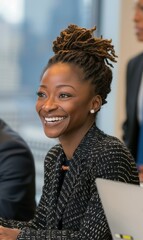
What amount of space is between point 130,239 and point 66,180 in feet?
1.09

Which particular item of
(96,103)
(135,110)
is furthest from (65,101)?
(135,110)

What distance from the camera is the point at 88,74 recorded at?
154cm

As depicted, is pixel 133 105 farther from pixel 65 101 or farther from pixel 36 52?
pixel 65 101

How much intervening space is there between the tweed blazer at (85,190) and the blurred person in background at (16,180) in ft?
1.41

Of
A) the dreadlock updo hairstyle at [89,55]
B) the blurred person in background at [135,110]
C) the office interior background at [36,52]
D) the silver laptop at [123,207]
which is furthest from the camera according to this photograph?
the office interior background at [36,52]

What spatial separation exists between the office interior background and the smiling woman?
2.35 meters

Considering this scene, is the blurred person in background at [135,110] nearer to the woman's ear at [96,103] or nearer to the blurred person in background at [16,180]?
the blurred person in background at [16,180]

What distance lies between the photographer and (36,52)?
13.3 ft

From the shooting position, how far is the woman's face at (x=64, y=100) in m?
1.50

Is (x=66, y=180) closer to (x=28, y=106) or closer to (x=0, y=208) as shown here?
(x=0, y=208)

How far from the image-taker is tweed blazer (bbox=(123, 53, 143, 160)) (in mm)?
3219

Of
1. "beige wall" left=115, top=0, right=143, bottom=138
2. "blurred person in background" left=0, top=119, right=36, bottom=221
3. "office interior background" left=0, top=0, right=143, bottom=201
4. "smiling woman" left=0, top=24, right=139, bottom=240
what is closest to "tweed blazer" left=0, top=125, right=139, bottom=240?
"smiling woman" left=0, top=24, right=139, bottom=240

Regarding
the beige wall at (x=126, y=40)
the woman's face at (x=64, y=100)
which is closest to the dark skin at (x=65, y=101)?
the woman's face at (x=64, y=100)

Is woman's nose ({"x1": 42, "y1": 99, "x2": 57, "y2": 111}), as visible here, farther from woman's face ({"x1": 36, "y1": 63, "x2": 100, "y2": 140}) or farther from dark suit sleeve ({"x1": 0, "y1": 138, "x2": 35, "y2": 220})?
dark suit sleeve ({"x1": 0, "y1": 138, "x2": 35, "y2": 220})
